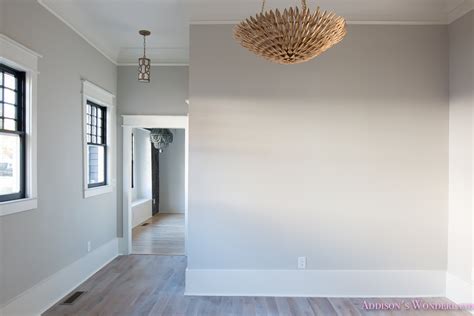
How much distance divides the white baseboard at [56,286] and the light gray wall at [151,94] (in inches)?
29.0

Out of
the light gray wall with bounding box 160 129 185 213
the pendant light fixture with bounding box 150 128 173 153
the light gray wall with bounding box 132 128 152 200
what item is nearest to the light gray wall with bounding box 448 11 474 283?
the pendant light fixture with bounding box 150 128 173 153

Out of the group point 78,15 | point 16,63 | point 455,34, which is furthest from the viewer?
point 78,15

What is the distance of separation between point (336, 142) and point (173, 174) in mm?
6352

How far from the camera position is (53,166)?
319 centimetres

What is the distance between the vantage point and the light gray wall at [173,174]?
8.85 meters

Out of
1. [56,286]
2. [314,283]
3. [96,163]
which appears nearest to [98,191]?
[96,163]

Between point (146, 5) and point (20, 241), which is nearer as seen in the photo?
point (20, 241)

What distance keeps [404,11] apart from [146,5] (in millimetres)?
2818

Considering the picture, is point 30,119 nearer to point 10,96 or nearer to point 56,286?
point 10,96

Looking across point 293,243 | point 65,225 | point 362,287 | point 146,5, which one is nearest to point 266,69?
point 146,5

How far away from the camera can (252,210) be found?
337 cm

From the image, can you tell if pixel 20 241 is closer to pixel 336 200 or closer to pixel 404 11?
pixel 336 200

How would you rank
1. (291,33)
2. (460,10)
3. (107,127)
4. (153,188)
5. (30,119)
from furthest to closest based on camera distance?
(153,188)
(107,127)
(460,10)
(30,119)
(291,33)

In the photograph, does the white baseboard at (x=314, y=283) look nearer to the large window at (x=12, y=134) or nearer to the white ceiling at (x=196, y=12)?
the large window at (x=12, y=134)
